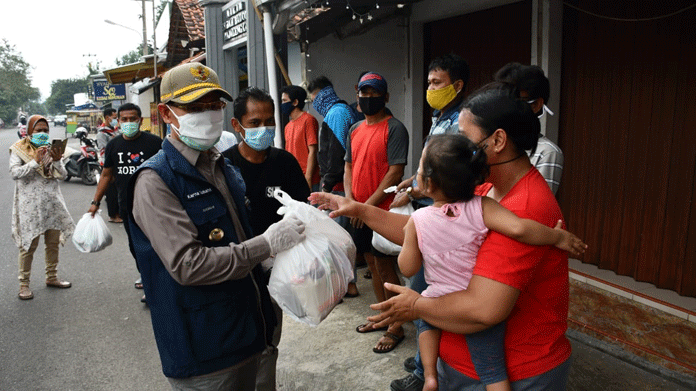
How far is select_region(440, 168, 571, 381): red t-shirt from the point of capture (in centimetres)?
167

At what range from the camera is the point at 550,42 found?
4.78 m

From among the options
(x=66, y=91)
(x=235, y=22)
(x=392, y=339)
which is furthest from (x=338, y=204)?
(x=66, y=91)

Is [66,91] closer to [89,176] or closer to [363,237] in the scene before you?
[89,176]

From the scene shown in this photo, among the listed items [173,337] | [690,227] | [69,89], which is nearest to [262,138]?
[173,337]

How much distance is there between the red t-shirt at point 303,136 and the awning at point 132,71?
14767 millimetres

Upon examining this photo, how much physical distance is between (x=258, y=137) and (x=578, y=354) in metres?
2.67

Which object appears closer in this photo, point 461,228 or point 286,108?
point 461,228

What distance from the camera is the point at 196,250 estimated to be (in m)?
1.98

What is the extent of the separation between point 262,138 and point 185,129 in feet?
2.46

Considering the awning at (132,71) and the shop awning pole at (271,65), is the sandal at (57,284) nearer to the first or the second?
the shop awning pole at (271,65)

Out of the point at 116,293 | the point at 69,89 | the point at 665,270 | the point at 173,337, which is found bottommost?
the point at 116,293

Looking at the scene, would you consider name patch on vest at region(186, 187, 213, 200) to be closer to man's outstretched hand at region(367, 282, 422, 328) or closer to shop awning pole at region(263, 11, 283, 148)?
man's outstretched hand at region(367, 282, 422, 328)

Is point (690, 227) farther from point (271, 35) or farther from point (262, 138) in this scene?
point (271, 35)

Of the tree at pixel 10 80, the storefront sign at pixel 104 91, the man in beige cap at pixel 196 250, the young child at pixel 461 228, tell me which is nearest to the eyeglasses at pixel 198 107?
the man in beige cap at pixel 196 250
